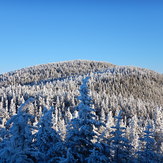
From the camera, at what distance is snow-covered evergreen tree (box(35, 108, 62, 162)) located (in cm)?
2342

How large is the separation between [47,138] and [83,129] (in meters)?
5.32

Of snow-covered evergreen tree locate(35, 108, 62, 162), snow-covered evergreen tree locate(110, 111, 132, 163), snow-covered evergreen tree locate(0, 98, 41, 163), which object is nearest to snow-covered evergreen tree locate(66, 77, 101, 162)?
snow-covered evergreen tree locate(35, 108, 62, 162)

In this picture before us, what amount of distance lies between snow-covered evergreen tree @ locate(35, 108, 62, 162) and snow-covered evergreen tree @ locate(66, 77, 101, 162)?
255 cm

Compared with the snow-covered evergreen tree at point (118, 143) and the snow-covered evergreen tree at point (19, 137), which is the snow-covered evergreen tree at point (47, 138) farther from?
the snow-covered evergreen tree at point (118, 143)

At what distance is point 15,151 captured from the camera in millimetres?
17531

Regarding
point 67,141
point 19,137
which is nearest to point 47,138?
point 67,141

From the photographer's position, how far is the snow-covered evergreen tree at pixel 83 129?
68.4 feet

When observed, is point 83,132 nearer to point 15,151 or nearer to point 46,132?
point 46,132

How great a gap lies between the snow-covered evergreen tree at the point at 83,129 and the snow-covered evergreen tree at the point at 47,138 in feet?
8.37

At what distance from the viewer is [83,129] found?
20797 millimetres

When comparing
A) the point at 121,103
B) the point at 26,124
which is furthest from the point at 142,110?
the point at 26,124

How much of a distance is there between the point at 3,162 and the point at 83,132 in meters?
7.70

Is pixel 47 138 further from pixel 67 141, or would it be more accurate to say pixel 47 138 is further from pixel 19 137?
pixel 19 137

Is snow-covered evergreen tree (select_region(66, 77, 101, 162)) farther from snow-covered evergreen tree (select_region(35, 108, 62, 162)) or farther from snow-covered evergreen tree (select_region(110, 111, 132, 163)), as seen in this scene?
snow-covered evergreen tree (select_region(110, 111, 132, 163))
